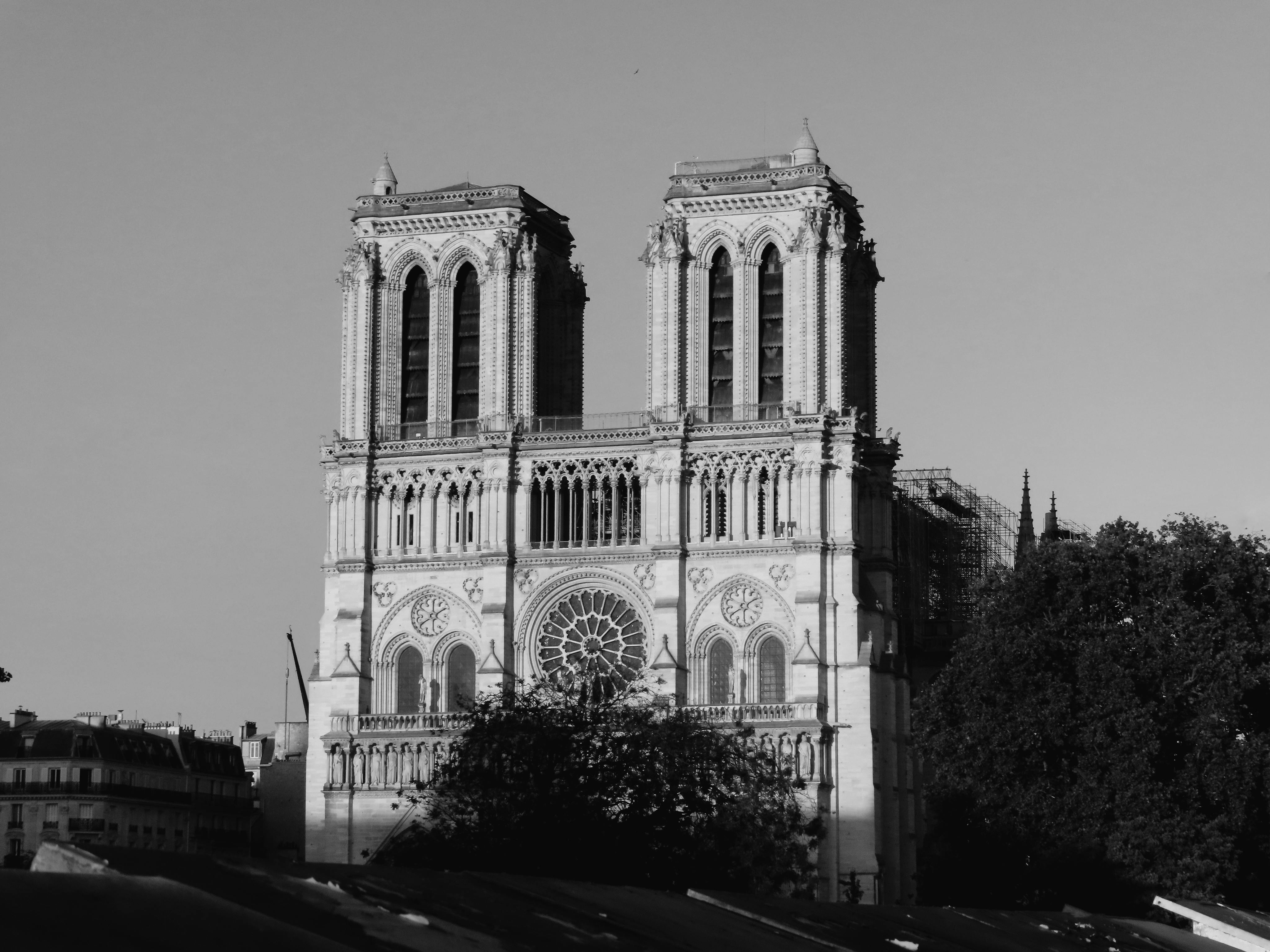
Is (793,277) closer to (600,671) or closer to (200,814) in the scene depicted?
(600,671)

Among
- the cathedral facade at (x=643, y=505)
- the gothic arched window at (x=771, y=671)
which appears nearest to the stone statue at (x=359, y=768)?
the cathedral facade at (x=643, y=505)

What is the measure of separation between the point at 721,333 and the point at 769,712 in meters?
12.6

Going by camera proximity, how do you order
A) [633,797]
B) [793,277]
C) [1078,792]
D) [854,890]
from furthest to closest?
[793,277]
[854,890]
[1078,792]
[633,797]

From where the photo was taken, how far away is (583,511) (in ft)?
269

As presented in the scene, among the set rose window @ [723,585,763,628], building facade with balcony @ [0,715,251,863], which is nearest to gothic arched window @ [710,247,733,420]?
rose window @ [723,585,763,628]

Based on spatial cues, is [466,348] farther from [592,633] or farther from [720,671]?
[720,671]

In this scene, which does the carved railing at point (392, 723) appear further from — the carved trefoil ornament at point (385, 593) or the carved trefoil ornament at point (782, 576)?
the carved trefoil ornament at point (782, 576)

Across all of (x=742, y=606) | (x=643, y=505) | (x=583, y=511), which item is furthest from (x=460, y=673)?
(x=742, y=606)

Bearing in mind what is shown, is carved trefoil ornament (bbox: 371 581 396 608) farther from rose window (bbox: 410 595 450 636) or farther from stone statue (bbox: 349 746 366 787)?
stone statue (bbox: 349 746 366 787)

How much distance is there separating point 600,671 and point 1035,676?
2173cm

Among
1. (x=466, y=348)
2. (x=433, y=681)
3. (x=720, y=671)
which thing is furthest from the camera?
(x=466, y=348)

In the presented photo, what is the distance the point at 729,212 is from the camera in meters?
81.2

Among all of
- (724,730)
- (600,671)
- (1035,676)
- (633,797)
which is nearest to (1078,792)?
(1035,676)

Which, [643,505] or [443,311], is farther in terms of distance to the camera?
[443,311]
